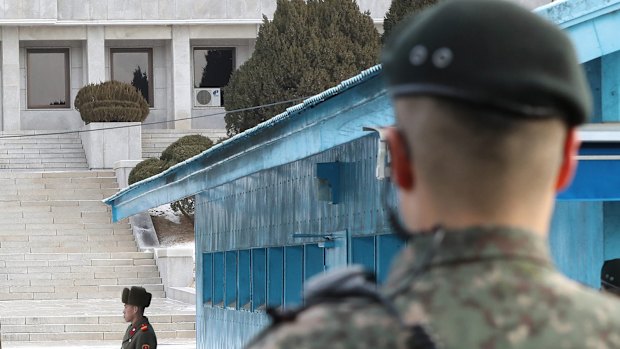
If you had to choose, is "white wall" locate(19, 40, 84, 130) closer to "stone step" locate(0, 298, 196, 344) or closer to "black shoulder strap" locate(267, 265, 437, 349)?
"stone step" locate(0, 298, 196, 344)

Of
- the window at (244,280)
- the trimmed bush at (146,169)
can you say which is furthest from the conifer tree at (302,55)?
the window at (244,280)

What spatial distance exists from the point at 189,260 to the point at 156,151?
11.8 metres

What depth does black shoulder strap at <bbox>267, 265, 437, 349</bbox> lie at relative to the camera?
68.5 inches

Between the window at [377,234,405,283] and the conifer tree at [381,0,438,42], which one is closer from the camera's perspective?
the window at [377,234,405,283]

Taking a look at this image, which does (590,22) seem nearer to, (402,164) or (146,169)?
(402,164)

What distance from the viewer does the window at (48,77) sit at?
47969 millimetres

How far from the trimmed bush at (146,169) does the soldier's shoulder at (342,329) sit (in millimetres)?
32823

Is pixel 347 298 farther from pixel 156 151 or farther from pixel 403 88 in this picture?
pixel 156 151

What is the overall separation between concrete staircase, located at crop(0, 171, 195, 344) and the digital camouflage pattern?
24063mm

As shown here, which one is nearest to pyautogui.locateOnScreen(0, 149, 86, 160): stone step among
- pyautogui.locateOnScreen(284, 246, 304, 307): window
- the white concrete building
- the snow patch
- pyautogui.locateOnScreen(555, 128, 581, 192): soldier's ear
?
the white concrete building

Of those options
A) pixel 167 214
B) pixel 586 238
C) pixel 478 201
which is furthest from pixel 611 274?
pixel 167 214

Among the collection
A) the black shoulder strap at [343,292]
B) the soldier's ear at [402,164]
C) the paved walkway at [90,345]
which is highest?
the soldier's ear at [402,164]

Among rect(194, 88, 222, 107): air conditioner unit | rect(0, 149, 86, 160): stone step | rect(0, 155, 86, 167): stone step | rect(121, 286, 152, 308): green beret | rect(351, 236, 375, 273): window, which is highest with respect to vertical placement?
rect(194, 88, 222, 107): air conditioner unit

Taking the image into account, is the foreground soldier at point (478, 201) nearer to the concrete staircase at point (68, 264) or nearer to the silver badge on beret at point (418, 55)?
the silver badge on beret at point (418, 55)
